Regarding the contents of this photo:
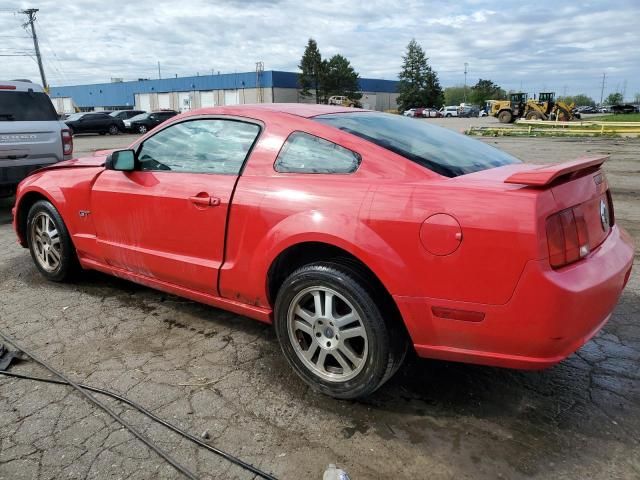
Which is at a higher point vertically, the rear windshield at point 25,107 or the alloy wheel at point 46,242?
the rear windshield at point 25,107

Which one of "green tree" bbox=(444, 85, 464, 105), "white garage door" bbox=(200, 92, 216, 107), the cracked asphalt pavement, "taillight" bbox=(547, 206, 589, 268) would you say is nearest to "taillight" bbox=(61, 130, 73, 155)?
the cracked asphalt pavement

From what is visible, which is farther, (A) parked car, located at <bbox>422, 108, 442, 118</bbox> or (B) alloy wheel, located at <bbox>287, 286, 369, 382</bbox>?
(A) parked car, located at <bbox>422, 108, 442, 118</bbox>

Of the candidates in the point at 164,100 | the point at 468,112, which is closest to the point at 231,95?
the point at 164,100

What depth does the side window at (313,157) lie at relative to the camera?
278cm

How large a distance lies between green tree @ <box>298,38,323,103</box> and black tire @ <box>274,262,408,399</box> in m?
76.3

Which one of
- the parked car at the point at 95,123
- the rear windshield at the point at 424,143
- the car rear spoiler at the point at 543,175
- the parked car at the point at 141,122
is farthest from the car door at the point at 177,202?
the parked car at the point at 141,122

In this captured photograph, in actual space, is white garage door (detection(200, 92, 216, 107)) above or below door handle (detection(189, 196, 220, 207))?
above

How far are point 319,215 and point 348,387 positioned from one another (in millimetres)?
887

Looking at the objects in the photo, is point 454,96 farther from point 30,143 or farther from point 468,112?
point 30,143

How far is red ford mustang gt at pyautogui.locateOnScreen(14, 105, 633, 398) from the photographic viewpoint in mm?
2217

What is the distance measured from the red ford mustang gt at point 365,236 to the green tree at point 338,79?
7593 centimetres

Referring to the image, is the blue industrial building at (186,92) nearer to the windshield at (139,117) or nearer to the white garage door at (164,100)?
the white garage door at (164,100)

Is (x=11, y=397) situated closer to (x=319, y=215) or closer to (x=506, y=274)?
(x=319, y=215)

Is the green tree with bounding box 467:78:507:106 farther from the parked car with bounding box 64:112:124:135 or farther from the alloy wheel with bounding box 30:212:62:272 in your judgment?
the alloy wheel with bounding box 30:212:62:272
